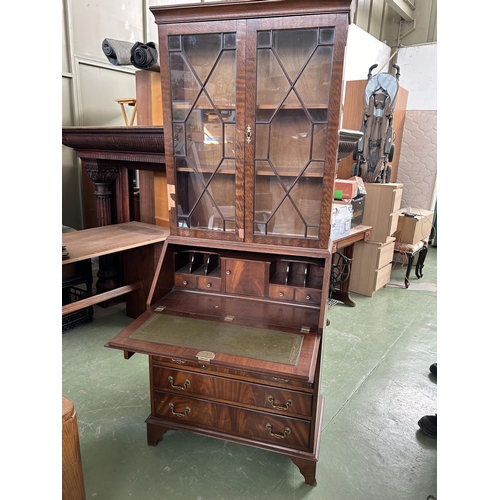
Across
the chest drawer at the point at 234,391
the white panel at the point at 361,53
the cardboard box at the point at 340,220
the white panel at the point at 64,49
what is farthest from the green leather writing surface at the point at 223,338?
the white panel at the point at 361,53

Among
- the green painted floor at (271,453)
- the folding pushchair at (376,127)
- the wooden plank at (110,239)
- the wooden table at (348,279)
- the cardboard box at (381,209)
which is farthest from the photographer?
the folding pushchair at (376,127)

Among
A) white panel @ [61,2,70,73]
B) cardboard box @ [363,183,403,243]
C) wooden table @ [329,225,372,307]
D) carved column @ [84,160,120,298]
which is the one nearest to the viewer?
carved column @ [84,160,120,298]

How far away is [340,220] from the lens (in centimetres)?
312

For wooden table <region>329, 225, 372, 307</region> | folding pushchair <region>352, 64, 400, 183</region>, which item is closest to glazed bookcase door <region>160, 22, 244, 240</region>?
wooden table <region>329, 225, 372, 307</region>

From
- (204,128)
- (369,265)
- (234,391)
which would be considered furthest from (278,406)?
(369,265)

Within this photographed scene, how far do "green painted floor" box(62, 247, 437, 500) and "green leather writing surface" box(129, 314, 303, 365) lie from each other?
2.28ft

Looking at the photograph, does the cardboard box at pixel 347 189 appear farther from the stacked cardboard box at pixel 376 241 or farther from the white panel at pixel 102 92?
the white panel at pixel 102 92

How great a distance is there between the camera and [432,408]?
7.41 feet

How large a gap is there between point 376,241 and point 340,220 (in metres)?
0.89

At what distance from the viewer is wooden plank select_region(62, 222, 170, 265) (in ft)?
7.40

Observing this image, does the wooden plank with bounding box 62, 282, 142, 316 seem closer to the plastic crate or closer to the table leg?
the plastic crate

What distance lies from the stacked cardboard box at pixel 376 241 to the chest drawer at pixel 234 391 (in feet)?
8.20

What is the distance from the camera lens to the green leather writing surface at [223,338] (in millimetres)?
1468
